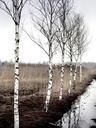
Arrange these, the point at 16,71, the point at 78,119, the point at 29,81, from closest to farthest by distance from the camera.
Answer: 1. the point at 16,71
2. the point at 78,119
3. the point at 29,81

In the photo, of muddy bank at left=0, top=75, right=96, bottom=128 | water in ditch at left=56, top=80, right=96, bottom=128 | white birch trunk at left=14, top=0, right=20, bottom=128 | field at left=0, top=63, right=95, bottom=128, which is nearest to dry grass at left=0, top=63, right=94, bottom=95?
field at left=0, top=63, right=95, bottom=128

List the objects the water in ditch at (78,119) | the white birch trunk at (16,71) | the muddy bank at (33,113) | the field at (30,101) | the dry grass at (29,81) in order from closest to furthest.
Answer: the white birch trunk at (16,71)
the water in ditch at (78,119)
the muddy bank at (33,113)
the field at (30,101)
the dry grass at (29,81)

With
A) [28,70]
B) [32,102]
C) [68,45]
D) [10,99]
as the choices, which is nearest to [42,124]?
[32,102]

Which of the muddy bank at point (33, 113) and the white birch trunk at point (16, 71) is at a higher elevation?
the white birch trunk at point (16, 71)

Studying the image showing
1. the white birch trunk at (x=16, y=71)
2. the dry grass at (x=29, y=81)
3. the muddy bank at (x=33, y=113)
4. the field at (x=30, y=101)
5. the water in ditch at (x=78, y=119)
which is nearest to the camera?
the white birch trunk at (x=16, y=71)

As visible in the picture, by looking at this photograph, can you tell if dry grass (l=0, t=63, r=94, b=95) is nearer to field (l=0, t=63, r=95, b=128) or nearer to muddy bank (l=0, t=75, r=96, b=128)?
field (l=0, t=63, r=95, b=128)

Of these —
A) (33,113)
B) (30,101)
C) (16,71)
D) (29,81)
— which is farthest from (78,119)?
(29,81)

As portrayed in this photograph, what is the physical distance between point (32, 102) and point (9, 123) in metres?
6.82

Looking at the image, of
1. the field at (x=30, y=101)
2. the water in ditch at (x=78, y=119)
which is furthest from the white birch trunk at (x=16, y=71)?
the water in ditch at (x=78, y=119)

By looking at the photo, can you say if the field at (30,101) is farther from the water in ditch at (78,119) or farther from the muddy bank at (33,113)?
the water in ditch at (78,119)

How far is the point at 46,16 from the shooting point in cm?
1809

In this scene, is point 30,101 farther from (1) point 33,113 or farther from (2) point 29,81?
(2) point 29,81

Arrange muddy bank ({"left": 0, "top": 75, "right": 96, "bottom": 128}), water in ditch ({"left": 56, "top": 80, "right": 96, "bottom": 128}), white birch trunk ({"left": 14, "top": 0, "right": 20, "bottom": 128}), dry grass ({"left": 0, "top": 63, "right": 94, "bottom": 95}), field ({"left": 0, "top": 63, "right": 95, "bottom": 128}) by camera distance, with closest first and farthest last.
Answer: white birch trunk ({"left": 14, "top": 0, "right": 20, "bottom": 128}) → water in ditch ({"left": 56, "top": 80, "right": 96, "bottom": 128}) → muddy bank ({"left": 0, "top": 75, "right": 96, "bottom": 128}) → field ({"left": 0, "top": 63, "right": 95, "bottom": 128}) → dry grass ({"left": 0, "top": 63, "right": 94, "bottom": 95})

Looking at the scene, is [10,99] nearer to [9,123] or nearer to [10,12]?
[9,123]
